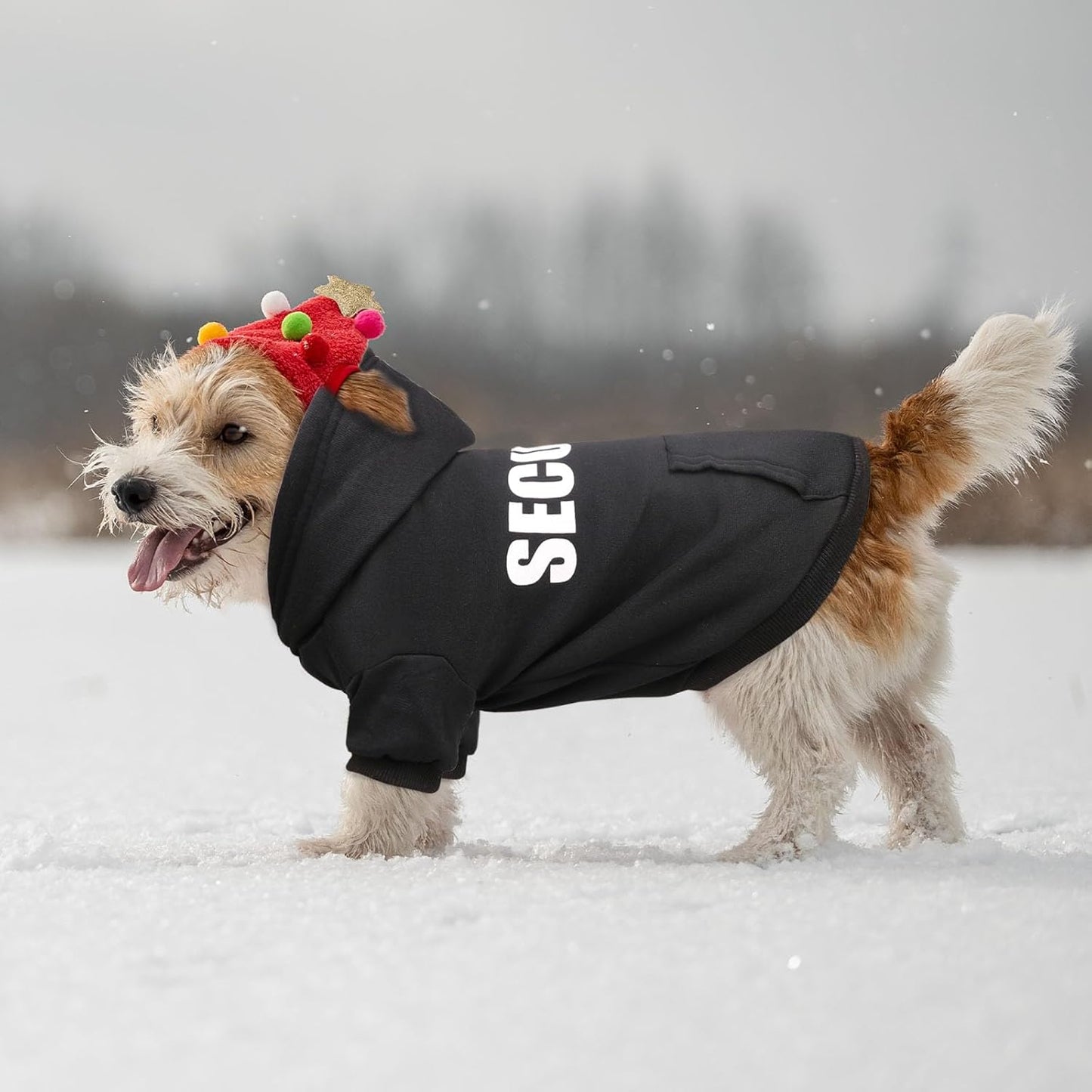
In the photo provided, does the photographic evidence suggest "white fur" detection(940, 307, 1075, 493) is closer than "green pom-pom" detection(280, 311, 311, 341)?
Yes

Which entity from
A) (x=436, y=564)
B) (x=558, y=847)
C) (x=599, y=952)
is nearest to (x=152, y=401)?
(x=436, y=564)

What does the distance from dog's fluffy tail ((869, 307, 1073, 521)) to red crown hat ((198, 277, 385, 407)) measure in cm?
110

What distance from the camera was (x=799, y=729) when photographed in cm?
241

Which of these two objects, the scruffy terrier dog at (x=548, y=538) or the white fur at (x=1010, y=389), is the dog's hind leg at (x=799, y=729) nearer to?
the scruffy terrier dog at (x=548, y=538)

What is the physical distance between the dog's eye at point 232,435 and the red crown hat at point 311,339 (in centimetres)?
14

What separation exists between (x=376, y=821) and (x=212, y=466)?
78 centimetres

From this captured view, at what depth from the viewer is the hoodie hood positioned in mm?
2379

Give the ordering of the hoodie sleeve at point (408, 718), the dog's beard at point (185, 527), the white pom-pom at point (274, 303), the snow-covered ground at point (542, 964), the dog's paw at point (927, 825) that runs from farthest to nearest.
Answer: the white pom-pom at point (274, 303)
the dog's paw at point (927, 825)
the dog's beard at point (185, 527)
the hoodie sleeve at point (408, 718)
the snow-covered ground at point (542, 964)

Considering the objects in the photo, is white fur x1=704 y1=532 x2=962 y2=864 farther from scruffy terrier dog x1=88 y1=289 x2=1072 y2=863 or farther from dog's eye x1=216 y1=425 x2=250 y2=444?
dog's eye x1=216 y1=425 x2=250 y2=444

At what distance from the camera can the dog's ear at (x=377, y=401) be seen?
247cm

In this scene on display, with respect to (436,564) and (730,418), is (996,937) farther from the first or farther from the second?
(730,418)

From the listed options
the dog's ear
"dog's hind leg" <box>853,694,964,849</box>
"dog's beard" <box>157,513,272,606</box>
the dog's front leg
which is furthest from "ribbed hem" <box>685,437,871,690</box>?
"dog's beard" <box>157,513,272,606</box>

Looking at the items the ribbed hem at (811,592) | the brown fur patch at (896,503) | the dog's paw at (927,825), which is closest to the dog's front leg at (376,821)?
the ribbed hem at (811,592)

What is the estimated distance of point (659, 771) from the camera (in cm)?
386
